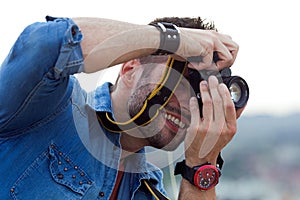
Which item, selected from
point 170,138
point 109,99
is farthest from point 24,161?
point 170,138

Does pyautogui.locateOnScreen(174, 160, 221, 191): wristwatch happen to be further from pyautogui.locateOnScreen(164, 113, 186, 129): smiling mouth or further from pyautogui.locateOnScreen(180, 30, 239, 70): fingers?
pyautogui.locateOnScreen(180, 30, 239, 70): fingers

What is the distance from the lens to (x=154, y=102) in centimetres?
249

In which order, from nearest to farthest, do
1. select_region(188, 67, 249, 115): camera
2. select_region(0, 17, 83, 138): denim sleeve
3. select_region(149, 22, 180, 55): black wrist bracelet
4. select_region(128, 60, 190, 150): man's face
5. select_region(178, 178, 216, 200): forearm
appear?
select_region(0, 17, 83, 138): denim sleeve, select_region(149, 22, 180, 55): black wrist bracelet, select_region(188, 67, 249, 115): camera, select_region(128, 60, 190, 150): man's face, select_region(178, 178, 216, 200): forearm

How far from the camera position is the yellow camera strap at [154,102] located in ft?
7.93

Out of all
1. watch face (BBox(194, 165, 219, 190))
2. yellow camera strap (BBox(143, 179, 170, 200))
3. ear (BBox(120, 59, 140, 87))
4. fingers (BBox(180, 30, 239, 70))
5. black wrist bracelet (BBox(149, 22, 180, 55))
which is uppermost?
black wrist bracelet (BBox(149, 22, 180, 55))

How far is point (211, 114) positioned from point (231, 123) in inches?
4.0

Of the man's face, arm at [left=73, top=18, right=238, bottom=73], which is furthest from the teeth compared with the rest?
arm at [left=73, top=18, right=238, bottom=73]

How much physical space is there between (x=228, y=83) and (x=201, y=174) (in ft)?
1.28

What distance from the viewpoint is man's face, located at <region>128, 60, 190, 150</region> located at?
2.52 meters

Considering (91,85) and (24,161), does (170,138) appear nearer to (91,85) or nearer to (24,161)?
(91,85)

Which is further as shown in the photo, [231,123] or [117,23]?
[231,123]

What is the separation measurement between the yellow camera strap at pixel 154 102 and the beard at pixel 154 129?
0.08 ft

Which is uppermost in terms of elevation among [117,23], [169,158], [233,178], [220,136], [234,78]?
[117,23]

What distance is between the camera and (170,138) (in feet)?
8.57
